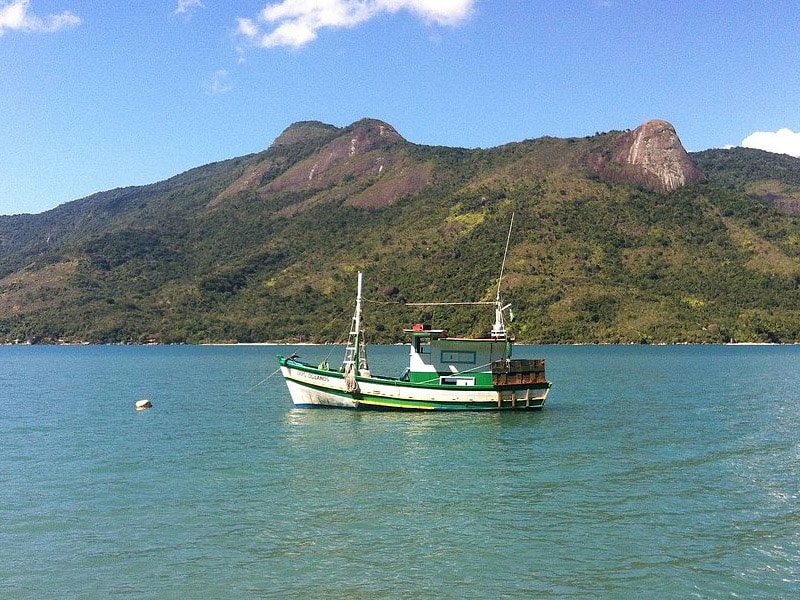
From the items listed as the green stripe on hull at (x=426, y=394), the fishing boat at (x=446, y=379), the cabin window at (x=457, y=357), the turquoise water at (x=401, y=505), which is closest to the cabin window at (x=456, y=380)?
the fishing boat at (x=446, y=379)

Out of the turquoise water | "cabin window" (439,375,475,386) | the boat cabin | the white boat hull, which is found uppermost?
the boat cabin

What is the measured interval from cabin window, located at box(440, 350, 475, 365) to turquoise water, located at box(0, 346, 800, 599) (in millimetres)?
3561

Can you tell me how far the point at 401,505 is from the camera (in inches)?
1057

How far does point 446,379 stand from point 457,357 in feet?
5.54

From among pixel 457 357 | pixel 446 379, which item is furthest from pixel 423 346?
pixel 446 379

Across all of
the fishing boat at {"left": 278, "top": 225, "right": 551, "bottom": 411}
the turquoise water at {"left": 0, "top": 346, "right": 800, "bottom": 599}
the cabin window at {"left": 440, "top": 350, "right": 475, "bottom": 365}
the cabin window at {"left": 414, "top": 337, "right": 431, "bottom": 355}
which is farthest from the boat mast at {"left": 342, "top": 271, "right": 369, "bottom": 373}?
the cabin window at {"left": 440, "top": 350, "right": 475, "bottom": 365}

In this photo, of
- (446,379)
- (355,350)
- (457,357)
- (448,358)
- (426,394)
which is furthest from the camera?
(457,357)

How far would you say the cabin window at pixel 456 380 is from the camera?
2005 inches

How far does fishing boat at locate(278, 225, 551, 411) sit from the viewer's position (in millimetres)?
50812

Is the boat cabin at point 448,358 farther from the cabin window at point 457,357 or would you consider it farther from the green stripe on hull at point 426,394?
the green stripe on hull at point 426,394

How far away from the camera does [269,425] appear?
158 ft

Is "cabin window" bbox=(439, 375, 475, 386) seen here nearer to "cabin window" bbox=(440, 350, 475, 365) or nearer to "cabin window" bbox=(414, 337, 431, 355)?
"cabin window" bbox=(440, 350, 475, 365)

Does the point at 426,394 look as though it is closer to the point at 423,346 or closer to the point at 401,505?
the point at 423,346

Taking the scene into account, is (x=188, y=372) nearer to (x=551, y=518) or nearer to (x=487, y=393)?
(x=487, y=393)
